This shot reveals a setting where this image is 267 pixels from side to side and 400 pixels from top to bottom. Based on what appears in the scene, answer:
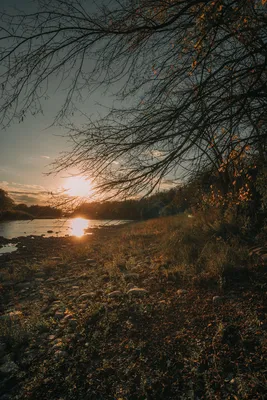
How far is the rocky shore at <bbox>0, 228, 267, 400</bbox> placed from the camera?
2127 mm

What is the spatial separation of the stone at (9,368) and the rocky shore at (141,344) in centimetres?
1

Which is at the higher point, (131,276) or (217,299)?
(217,299)

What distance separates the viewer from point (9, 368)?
2.61 m

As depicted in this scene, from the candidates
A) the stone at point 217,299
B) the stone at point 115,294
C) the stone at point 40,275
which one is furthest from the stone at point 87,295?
the stone at point 40,275

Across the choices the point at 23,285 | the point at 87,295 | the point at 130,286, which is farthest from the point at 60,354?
the point at 23,285

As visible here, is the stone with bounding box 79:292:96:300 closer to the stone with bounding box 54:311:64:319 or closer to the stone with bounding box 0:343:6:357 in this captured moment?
the stone with bounding box 54:311:64:319

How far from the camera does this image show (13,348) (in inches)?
119

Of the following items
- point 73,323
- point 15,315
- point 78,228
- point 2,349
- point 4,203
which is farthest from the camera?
point 4,203

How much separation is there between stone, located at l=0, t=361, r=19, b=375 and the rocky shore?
0.01 m

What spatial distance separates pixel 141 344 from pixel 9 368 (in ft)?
4.73

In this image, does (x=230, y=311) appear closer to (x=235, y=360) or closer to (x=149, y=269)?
(x=235, y=360)

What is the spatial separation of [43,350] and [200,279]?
2.69 metres

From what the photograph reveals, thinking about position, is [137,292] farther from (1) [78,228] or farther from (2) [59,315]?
(1) [78,228]

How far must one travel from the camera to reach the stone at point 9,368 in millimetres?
2566
